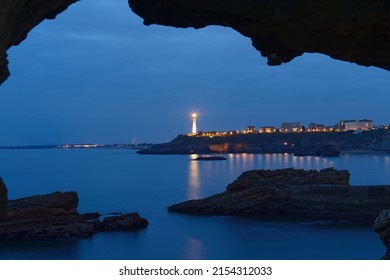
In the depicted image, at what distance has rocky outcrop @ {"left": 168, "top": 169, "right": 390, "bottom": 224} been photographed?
31.5m

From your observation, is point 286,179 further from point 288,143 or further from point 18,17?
point 288,143

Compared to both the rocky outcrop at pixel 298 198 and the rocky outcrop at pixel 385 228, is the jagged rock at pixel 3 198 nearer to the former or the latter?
the rocky outcrop at pixel 385 228

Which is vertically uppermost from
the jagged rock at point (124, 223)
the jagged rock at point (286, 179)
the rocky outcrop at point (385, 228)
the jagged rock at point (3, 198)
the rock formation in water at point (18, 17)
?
the rock formation in water at point (18, 17)

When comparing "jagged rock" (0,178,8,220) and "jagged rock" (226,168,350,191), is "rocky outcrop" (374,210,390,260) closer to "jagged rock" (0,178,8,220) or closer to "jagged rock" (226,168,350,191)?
"jagged rock" (0,178,8,220)

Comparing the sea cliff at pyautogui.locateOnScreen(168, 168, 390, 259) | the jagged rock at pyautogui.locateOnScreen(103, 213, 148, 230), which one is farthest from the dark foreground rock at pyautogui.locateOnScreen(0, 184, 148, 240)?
the sea cliff at pyautogui.locateOnScreen(168, 168, 390, 259)

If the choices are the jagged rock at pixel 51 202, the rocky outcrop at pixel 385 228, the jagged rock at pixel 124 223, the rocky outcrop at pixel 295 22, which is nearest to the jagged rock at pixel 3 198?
the rocky outcrop at pixel 295 22

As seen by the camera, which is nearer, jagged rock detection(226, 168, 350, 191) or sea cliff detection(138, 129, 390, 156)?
Answer: jagged rock detection(226, 168, 350, 191)

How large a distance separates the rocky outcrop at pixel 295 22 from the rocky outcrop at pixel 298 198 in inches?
1008

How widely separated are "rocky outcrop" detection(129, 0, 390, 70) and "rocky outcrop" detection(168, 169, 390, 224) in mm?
25607

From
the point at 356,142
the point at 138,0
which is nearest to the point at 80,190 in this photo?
the point at 138,0

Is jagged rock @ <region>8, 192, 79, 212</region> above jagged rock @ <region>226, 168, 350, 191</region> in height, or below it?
Result: below

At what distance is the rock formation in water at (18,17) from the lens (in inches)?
194

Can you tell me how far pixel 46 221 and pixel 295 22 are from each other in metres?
22.3

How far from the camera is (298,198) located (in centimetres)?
3469
